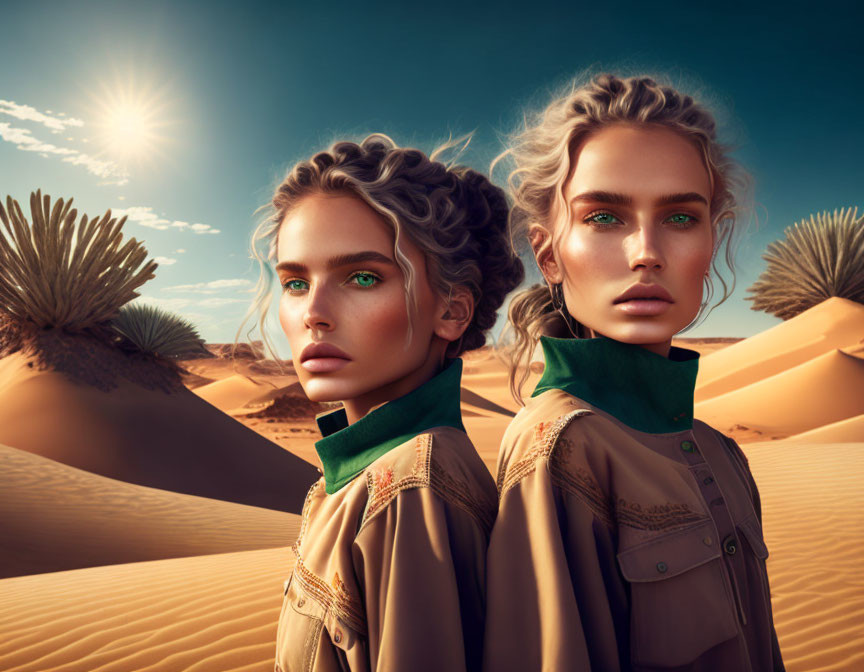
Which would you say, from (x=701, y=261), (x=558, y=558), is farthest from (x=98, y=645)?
(x=701, y=261)

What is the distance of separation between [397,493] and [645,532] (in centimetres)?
57

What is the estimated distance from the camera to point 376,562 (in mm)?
1531

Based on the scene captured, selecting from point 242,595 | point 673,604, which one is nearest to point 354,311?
point 673,604

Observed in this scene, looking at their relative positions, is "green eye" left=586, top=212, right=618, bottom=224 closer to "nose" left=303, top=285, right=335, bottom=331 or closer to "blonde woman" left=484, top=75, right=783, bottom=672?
"blonde woman" left=484, top=75, right=783, bottom=672

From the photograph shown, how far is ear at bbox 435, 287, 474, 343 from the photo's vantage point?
1916 mm

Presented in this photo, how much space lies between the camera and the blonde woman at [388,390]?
1.51m

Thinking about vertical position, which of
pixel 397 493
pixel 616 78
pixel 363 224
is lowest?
pixel 397 493

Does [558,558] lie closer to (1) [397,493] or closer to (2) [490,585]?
(2) [490,585]

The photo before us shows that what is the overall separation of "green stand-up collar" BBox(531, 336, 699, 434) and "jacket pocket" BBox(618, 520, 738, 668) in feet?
1.10

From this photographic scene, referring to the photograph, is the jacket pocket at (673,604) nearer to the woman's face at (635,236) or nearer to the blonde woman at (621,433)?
the blonde woman at (621,433)

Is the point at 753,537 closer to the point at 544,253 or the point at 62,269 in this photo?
the point at 544,253

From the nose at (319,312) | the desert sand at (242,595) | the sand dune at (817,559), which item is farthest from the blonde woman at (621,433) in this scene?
the sand dune at (817,559)

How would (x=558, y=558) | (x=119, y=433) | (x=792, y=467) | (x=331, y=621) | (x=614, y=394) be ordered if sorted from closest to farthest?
(x=558, y=558), (x=331, y=621), (x=614, y=394), (x=792, y=467), (x=119, y=433)

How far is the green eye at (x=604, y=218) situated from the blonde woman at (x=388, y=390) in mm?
356
